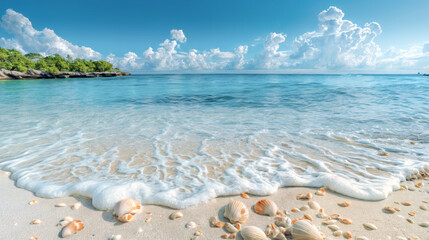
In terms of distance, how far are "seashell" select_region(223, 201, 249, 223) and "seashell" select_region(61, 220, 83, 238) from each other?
166 cm

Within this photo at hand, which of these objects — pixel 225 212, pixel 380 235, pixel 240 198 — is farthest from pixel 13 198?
pixel 380 235

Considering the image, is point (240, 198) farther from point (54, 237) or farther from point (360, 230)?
point (54, 237)

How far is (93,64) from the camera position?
379 feet

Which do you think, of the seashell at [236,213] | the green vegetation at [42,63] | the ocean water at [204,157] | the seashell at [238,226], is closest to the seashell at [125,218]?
the ocean water at [204,157]

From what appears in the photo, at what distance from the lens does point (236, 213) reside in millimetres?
2277

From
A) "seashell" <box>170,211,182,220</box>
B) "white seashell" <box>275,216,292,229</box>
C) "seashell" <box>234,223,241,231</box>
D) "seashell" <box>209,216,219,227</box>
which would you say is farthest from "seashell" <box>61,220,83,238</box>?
"white seashell" <box>275,216,292,229</box>

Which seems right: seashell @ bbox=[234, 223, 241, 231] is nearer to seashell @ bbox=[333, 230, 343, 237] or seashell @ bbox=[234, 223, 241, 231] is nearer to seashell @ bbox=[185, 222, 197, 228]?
seashell @ bbox=[185, 222, 197, 228]

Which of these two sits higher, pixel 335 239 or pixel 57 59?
pixel 57 59

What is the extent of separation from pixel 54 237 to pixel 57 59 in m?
117

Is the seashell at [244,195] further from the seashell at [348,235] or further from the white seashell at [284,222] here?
the seashell at [348,235]

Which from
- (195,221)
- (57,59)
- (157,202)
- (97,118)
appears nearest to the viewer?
(195,221)

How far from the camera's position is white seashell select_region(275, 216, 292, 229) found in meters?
2.16

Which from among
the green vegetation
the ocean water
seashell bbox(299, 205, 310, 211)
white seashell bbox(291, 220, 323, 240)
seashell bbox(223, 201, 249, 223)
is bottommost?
the ocean water

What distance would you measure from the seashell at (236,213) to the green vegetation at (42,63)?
87.7 meters
